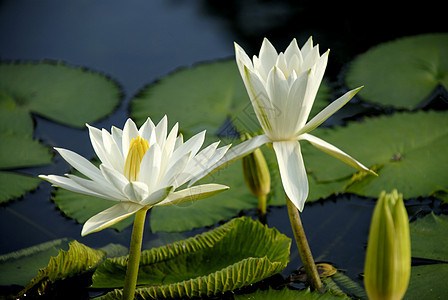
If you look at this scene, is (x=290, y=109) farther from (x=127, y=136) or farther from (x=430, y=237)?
(x=430, y=237)

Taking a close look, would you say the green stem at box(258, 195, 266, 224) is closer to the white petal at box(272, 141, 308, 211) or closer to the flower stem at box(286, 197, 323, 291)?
the flower stem at box(286, 197, 323, 291)

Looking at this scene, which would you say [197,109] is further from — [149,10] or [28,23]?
[28,23]

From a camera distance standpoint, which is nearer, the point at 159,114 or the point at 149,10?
the point at 159,114

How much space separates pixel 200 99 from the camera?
9.88ft

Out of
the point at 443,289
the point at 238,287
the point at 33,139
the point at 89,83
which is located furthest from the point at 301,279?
the point at 89,83

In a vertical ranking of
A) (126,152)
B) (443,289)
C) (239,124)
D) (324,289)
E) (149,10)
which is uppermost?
(149,10)

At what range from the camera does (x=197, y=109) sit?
9.61 feet

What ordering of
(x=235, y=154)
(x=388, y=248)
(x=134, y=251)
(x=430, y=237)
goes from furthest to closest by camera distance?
(x=430, y=237)
(x=235, y=154)
(x=134, y=251)
(x=388, y=248)

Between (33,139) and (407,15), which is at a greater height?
(407,15)

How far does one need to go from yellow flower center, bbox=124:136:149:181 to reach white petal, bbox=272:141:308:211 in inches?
15.8

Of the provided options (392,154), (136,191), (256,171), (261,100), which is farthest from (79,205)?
(392,154)

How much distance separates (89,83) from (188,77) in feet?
2.23

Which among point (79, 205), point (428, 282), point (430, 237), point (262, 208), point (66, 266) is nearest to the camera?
point (428, 282)

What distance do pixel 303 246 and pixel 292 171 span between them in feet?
0.93
